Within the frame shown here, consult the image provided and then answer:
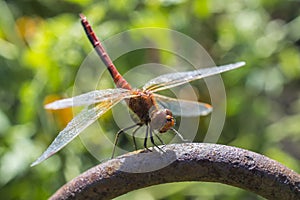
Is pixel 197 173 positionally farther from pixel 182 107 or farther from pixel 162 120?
pixel 182 107

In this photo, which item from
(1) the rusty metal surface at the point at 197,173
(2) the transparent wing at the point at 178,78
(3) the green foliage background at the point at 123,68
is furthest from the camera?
(3) the green foliage background at the point at 123,68

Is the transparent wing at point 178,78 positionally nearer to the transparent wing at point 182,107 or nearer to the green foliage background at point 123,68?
the transparent wing at point 182,107

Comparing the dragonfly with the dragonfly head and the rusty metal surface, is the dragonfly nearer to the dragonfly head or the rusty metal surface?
the dragonfly head

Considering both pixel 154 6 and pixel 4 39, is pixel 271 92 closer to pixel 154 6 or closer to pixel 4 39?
pixel 154 6

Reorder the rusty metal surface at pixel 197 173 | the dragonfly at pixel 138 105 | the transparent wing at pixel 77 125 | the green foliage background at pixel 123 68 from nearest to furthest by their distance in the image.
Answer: the rusty metal surface at pixel 197 173 → the transparent wing at pixel 77 125 → the dragonfly at pixel 138 105 → the green foliage background at pixel 123 68

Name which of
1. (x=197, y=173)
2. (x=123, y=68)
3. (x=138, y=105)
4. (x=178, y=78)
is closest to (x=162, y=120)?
(x=138, y=105)

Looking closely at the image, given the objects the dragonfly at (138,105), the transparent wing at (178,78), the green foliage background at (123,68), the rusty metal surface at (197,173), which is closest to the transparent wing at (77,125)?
the dragonfly at (138,105)
